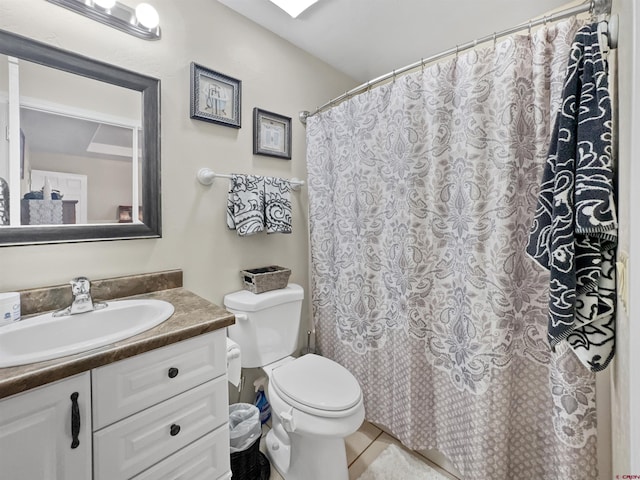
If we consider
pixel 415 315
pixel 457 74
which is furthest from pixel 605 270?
pixel 457 74

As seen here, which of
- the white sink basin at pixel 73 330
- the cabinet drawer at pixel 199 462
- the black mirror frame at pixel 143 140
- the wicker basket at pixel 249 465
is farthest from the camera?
the wicker basket at pixel 249 465

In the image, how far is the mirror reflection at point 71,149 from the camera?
98 centimetres

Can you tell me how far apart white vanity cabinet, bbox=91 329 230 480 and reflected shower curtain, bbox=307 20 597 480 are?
2.85 feet

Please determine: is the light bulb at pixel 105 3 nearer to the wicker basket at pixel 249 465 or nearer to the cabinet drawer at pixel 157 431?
the cabinet drawer at pixel 157 431

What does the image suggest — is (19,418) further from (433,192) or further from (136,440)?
(433,192)

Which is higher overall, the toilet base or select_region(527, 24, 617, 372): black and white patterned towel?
select_region(527, 24, 617, 372): black and white patterned towel

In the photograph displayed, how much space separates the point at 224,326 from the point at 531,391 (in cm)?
122

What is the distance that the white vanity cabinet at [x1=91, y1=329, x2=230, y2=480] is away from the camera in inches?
30.3

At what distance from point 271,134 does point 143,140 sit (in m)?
0.70

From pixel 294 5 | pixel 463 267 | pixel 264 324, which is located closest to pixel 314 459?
pixel 264 324

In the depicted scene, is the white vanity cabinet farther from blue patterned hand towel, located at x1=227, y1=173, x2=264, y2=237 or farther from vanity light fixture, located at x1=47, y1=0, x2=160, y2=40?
vanity light fixture, located at x1=47, y1=0, x2=160, y2=40

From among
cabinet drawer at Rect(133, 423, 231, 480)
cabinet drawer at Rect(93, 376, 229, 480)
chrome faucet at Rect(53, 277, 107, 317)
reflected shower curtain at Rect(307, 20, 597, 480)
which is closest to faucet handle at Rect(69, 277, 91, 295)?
chrome faucet at Rect(53, 277, 107, 317)

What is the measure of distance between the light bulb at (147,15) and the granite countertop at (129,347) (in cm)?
119

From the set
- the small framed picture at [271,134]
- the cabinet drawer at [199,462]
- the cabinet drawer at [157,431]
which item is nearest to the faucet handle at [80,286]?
the cabinet drawer at [157,431]
